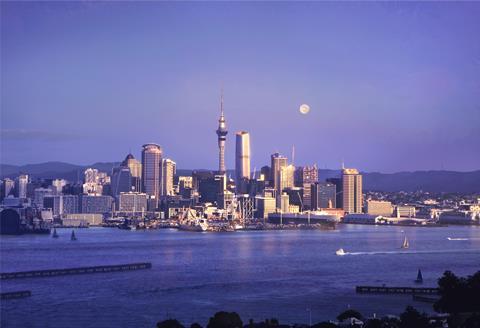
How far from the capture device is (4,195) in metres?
58.5

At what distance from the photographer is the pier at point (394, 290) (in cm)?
1394

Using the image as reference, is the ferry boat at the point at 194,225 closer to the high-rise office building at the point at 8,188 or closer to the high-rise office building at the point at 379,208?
the high-rise office building at the point at 379,208

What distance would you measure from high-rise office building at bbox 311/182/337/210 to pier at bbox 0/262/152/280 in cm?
3920

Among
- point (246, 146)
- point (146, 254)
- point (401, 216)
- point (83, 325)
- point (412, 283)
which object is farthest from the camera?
point (246, 146)

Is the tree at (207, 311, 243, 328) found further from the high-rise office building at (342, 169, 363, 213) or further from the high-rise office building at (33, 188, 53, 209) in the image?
the high-rise office building at (342, 169, 363, 213)

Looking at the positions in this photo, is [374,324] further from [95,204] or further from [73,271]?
[95,204]

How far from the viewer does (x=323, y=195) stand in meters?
58.7

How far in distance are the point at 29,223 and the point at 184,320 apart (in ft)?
102

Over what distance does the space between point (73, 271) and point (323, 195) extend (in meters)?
41.9

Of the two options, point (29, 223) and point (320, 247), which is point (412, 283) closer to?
point (320, 247)

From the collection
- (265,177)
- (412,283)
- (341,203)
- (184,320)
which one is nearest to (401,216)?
(341,203)

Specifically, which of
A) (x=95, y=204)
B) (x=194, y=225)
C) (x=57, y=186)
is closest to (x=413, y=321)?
(x=194, y=225)

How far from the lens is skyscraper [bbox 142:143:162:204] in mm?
62906

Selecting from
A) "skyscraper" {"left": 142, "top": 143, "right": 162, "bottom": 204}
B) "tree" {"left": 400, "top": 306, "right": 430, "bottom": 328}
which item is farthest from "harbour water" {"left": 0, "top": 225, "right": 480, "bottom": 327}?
"skyscraper" {"left": 142, "top": 143, "right": 162, "bottom": 204}
